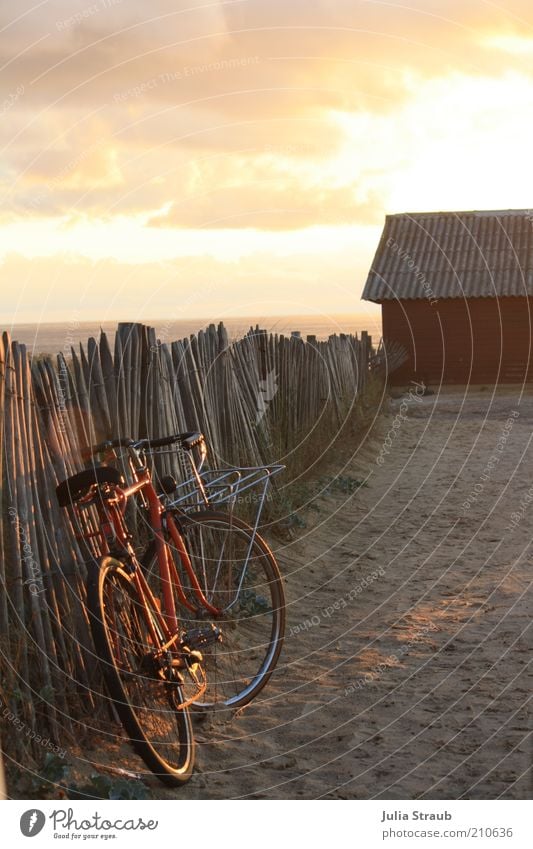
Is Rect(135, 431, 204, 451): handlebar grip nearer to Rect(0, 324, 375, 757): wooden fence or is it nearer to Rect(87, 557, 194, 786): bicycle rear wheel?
Rect(0, 324, 375, 757): wooden fence

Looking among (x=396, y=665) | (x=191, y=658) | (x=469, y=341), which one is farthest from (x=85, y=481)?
(x=469, y=341)

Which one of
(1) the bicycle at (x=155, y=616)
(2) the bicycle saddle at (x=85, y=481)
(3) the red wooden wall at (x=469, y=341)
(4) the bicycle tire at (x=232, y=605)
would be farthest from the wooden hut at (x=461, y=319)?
(2) the bicycle saddle at (x=85, y=481)

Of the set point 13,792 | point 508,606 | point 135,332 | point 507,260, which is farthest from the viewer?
point 507,260

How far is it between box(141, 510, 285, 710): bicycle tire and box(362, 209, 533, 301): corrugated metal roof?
19176 millimetres

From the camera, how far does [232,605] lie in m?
5.80

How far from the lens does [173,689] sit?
448 centimetres

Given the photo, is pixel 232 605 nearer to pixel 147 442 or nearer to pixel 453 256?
pixel 147 442

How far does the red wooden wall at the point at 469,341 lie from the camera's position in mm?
25344

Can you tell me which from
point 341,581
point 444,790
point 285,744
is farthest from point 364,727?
point 341,581

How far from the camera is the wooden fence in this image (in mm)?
4289

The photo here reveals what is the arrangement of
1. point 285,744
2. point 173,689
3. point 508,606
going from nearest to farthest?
point 173,689, point 285,744, point 508,606

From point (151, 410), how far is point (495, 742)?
8.78 feet

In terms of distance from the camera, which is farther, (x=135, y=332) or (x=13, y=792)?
(x=135, y=332)

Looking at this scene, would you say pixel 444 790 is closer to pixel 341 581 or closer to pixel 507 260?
pixel 341 581
